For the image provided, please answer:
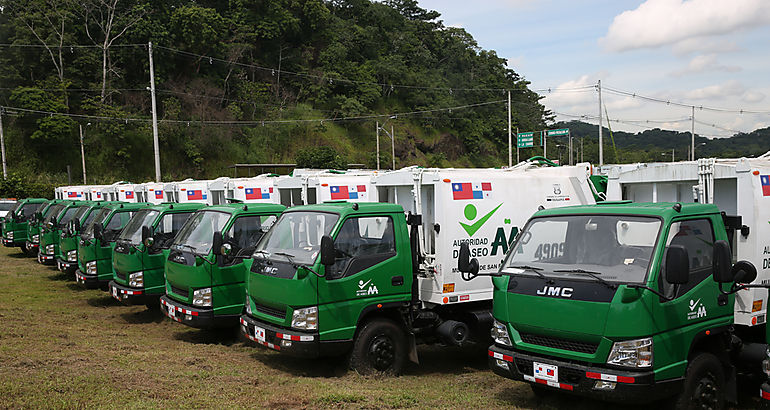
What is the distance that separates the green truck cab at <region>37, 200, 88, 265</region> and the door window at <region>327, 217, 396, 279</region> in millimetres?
11723

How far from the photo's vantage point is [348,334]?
24.0 feet

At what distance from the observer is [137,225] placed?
11.7 meters

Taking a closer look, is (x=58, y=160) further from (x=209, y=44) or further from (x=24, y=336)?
(x=24, y=336)

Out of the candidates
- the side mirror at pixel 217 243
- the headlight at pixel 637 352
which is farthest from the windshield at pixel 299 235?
the headlight at pixel 637 352

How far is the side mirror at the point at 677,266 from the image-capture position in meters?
4.95

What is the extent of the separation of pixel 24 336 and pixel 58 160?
44380 millimetres

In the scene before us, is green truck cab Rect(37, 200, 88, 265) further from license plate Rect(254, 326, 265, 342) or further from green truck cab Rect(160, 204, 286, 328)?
license plate Rect(254, 326, 265, 342)

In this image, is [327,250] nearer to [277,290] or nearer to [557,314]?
[277,290]

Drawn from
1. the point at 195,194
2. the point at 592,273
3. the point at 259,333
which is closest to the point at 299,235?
the point at 259,333

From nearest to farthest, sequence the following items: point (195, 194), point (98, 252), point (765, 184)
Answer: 1. point (765, 184)
2. point (98, 252)
3. point (195, 194)

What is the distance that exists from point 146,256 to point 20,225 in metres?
14.3

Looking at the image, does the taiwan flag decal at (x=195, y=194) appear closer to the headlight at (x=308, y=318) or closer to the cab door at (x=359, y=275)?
the cab door at (x=359, y=275)

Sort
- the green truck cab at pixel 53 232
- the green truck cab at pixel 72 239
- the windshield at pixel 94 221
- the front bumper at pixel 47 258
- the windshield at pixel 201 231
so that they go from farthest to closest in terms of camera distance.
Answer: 1. the front bumper at pixel 47 258
2. the green truck cab at pixel 53 232
3. the green truck cab at pixel 72 239
4. the windshield at pixel 94 221
5. the windshield at pixel 201 231

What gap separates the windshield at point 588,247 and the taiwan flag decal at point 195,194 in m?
12.1
